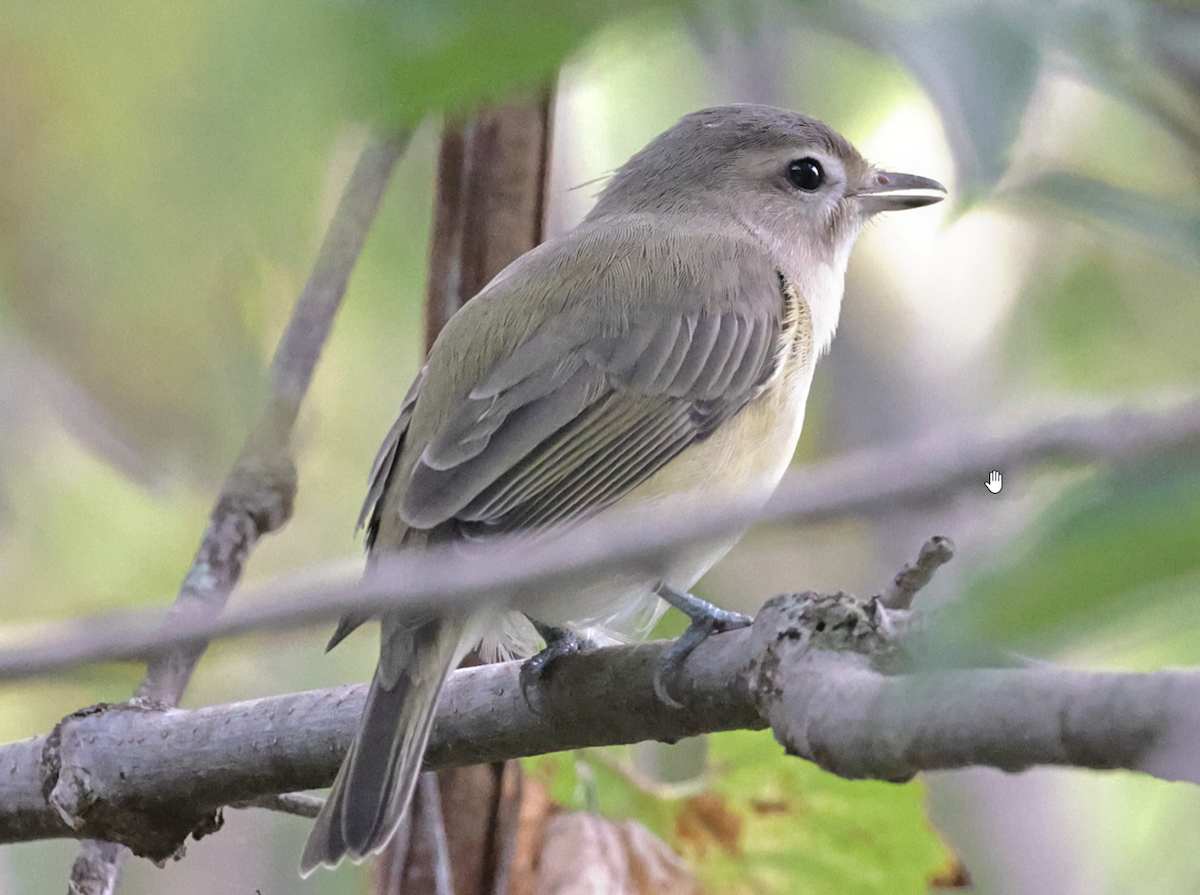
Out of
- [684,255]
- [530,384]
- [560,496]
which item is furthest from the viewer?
[684,255]

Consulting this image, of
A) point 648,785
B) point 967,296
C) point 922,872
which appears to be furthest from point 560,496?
point 967,296

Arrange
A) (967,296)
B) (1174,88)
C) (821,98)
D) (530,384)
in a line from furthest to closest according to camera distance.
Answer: (821,98) → (967,296) → (530,384) → (1174,88)

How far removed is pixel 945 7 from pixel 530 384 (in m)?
1.30

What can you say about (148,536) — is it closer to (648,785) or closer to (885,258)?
(648,785)

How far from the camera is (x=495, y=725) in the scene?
222 cm

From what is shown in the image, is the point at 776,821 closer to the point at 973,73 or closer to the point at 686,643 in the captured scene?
the point at 686,643

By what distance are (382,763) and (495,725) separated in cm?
22

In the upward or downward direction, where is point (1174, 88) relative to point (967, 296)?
downward

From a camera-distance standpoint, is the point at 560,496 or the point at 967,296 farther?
the point at 967,296

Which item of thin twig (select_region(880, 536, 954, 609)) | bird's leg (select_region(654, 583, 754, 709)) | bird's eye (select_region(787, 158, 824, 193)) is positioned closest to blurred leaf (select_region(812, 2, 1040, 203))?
thin twig (select_region(880, 536, 954, 609))

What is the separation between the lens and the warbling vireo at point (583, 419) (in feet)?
7.12

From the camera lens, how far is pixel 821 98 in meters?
5.25

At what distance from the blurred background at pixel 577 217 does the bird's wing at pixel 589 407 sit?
47 cm

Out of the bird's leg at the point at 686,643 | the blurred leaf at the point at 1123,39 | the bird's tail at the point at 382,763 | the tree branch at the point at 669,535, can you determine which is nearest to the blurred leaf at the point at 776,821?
the bird's leg at the point at 686,643
